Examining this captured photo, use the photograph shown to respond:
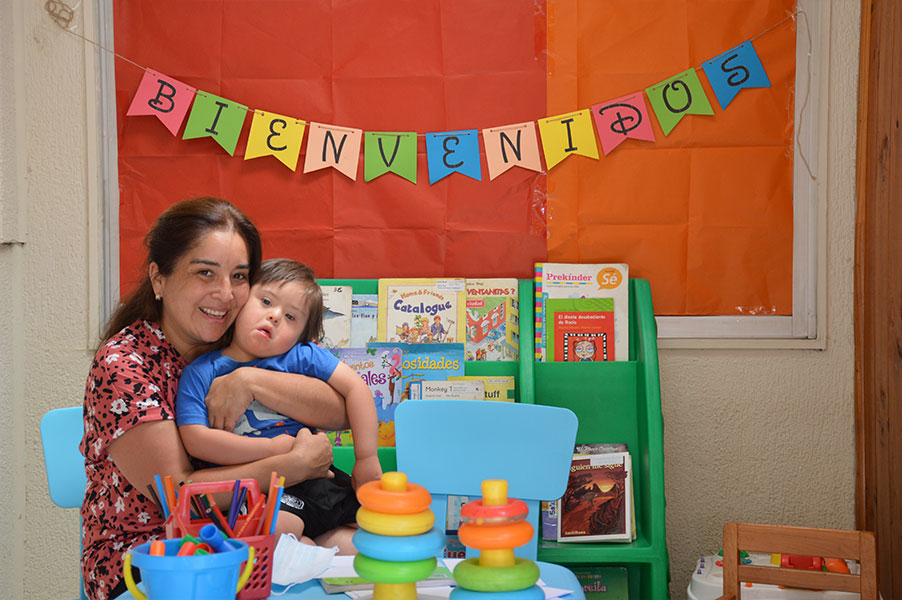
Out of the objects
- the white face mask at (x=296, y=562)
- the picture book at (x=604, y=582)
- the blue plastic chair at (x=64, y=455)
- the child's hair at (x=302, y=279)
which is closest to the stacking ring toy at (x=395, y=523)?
the white face mask at (x=296, y=562)

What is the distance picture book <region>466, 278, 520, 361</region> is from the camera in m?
2.45

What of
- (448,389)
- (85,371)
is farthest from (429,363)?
(85,371)

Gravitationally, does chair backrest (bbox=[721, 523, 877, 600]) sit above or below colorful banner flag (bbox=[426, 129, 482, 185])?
below

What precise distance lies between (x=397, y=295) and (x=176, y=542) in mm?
1641

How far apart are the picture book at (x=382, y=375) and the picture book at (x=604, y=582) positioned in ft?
2.32

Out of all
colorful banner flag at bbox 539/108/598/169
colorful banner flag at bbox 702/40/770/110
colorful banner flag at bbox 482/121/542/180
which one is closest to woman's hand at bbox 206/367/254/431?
colorful banner flag at bbox 482/121/542/180

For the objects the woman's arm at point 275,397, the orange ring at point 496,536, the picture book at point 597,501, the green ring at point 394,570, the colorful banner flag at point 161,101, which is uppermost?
the colorful banner flag at point 161,101

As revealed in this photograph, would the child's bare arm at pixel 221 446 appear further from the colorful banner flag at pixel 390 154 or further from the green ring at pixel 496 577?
the colorful banner flag at pixel 390 154

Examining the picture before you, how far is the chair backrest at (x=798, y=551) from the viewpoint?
4.92ft

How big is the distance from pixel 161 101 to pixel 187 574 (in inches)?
82.5

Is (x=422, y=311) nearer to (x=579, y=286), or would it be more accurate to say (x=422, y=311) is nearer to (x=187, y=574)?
(x=579, y=286)

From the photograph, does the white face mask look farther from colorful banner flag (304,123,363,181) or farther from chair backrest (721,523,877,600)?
colorful banner flag (304,123,363,181)

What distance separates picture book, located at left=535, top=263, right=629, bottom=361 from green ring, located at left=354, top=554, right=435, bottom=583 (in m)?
1.53

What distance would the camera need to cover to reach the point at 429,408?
167 cm
